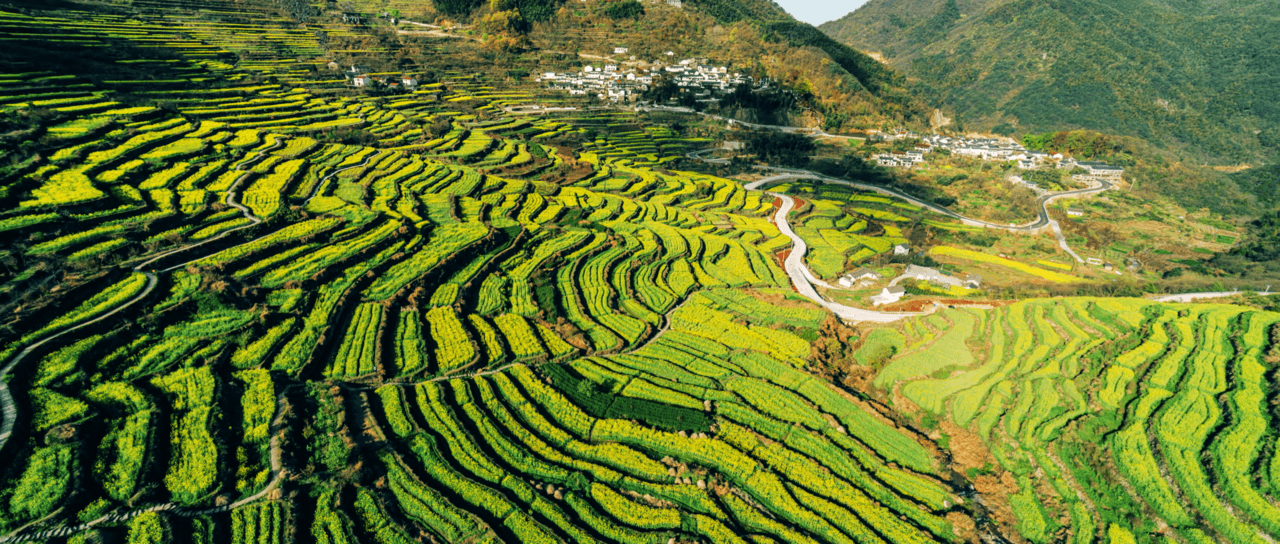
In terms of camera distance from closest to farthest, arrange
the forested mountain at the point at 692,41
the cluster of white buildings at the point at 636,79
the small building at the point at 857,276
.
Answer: the small building at the point at 857,276
the cluster of white buildings at the point at 636,79
the forested mountain at the point at 692,41

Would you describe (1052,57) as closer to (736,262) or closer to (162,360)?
(736,262)

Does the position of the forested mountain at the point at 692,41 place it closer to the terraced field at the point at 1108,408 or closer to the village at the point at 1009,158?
the village at the point at 1009,158

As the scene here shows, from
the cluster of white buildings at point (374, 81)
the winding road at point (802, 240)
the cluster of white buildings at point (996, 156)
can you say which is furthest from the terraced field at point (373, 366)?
the cluster of white buildings at point (996, 156)

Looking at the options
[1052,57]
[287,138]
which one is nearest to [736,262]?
[287,138]

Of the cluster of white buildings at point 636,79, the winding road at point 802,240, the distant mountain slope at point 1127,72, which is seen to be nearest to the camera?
the winding road at point 802,240

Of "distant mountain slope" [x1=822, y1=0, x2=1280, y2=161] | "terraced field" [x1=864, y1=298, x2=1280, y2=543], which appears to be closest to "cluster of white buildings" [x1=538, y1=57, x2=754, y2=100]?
"distant mountain slope" [x1=822, y1=0, x2=1280, y2=161]

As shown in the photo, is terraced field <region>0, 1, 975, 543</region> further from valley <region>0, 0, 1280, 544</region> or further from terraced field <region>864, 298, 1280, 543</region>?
terraced field <region>864, 298, 1280, 543</region>

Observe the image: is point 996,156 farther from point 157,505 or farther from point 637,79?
point 157,505
